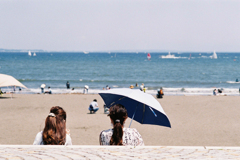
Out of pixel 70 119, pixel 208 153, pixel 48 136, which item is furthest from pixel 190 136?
pixel 48 136

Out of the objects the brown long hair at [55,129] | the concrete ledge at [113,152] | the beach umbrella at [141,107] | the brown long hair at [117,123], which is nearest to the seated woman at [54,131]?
the brown long hair at [55,129]

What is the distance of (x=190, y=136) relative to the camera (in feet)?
39.6

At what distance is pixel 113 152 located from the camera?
163 inches

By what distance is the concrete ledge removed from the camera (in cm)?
393

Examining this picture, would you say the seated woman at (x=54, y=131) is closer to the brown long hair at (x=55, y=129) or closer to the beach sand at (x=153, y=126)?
the brown long hair at (x=55, y=129)

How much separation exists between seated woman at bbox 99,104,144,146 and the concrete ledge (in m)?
0.15

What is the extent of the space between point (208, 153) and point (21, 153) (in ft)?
9.28

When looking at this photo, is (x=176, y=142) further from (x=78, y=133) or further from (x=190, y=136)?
(x=78, y=133)

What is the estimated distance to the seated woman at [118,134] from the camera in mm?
4469

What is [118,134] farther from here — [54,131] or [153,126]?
[153,126]

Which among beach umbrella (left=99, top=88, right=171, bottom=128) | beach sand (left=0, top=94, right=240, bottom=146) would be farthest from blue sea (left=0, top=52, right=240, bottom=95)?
beach umbrella (left=99, top=88, right=171, bottom=128)

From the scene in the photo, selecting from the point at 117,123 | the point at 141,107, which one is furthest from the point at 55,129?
the point at 141,107

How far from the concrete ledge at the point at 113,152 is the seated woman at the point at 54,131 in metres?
0.20

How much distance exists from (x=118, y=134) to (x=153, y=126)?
9.59 metres
